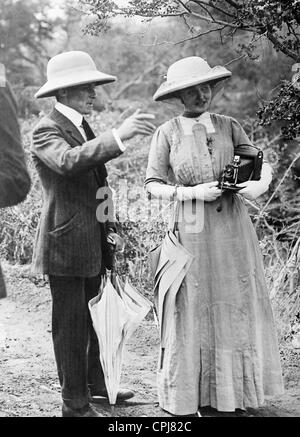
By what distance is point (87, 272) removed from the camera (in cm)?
341

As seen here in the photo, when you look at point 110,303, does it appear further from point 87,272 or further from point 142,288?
point 142,288

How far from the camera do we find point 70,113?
345cm

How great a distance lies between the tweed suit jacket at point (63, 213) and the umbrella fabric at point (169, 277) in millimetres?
365

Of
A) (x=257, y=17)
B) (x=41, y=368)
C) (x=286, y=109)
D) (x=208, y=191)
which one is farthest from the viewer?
(x=41, y=368)

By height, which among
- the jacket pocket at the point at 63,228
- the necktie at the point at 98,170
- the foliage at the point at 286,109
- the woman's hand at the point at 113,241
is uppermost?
the foliage at the point at 286,109

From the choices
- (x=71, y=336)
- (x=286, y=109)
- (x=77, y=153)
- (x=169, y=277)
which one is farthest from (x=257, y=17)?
(x=71, y=336)

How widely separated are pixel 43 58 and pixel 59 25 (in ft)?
2.12

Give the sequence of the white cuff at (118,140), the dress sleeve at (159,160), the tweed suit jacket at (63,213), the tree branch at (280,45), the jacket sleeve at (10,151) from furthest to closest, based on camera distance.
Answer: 1. the tree branch at (280,45)
2. the dress sleeve at (159,160)
3. the tweed suit jacket at (63,213)
4. the white cuff at (118,140)
5. the jacket sleeve at (10,151)

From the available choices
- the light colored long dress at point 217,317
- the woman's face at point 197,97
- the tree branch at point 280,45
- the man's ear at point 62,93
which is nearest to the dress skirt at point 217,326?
the light colored long dress at point 217,317

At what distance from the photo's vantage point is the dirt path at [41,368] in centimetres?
364

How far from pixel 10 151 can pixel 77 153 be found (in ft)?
1.62

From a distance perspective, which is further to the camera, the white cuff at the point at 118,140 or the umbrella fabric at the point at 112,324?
the umbrella fabric at the point at 112,324

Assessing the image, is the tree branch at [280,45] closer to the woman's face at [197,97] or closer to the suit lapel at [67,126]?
the woman's face at [197,97]

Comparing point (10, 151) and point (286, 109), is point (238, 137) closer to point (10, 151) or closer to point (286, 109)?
point (286, 109)
